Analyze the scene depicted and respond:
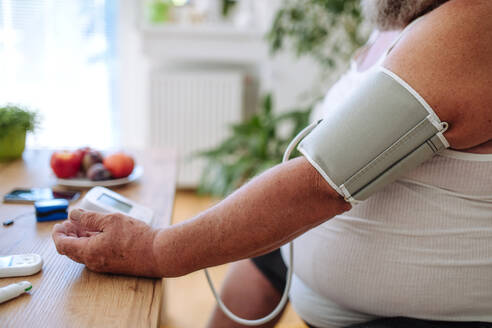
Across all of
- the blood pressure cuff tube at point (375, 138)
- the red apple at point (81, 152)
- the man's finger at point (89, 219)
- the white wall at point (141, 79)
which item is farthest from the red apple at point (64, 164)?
the white wall at point (141, 79)

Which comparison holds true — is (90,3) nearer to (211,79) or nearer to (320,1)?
(211,79)

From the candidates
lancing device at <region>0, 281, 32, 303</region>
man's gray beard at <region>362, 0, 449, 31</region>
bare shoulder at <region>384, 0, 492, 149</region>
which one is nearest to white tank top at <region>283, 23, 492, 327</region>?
bare shoulder at <region>384, 0, 492, 149</region>

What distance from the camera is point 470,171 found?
28.6 inches

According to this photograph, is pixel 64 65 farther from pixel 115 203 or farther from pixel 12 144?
pixel 115 203

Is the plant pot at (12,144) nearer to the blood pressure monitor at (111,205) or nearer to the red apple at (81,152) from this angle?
the red apple at (81,152)

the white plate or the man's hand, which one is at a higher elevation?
the man's hand

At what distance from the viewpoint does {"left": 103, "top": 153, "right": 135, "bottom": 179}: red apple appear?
3.60 feet

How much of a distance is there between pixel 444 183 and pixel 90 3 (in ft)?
9.59

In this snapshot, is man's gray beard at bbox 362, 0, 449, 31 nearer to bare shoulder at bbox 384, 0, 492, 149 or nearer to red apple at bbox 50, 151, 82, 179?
bare shoulder at bbox 384, 0, 492, 149

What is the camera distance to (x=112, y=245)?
69 centimetres

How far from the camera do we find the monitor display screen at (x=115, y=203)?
0.86 m

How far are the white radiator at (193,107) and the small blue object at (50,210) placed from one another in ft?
6.98

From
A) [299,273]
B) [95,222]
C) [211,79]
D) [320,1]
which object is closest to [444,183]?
[299,273]

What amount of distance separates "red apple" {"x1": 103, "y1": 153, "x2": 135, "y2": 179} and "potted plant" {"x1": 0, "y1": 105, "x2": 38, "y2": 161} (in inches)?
11.4
